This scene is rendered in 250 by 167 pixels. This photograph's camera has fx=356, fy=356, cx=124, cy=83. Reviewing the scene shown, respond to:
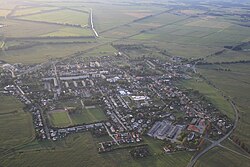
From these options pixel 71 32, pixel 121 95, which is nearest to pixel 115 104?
pixel 121 95

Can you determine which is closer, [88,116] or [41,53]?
[88,116]

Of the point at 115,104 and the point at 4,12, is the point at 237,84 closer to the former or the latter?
the point at 115,104

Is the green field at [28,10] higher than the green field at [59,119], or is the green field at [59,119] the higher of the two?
the green field at [59,119]

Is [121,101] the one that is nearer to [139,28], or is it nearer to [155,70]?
[155,70]

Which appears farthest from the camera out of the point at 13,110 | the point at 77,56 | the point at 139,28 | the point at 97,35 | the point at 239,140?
the point at 139,28

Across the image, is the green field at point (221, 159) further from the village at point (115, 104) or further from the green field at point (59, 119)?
the green field at point (59, 119)

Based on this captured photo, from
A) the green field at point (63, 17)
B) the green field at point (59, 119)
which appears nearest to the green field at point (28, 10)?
the green field at point (63, 17)

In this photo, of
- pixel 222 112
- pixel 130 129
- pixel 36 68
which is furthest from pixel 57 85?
pixel 222 112
